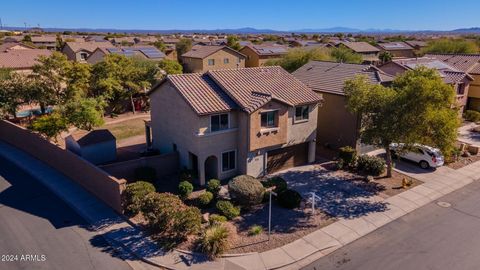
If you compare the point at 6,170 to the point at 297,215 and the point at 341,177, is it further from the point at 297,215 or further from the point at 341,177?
the point at 341,177

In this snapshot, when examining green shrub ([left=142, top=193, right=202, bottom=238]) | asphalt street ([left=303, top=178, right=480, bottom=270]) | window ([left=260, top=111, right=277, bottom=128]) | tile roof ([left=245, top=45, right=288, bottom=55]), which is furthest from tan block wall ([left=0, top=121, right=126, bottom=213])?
tile roof ([left=245, top=45, right=288, bottom=55])

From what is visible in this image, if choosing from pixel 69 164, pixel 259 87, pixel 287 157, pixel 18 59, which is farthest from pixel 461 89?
pixel 18 59

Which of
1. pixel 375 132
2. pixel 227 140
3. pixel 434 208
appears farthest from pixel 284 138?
pixel 434 208

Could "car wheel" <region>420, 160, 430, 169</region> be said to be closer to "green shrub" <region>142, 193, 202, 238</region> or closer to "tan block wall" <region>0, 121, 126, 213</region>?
"green shrub" <region>142, 193, 202, 238</region>

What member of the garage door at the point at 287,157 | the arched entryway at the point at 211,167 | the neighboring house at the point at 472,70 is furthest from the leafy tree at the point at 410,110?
the neighboring house at the point at 472,70

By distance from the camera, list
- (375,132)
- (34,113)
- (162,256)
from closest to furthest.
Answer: (162,256) < (375,132) < (34,113)
